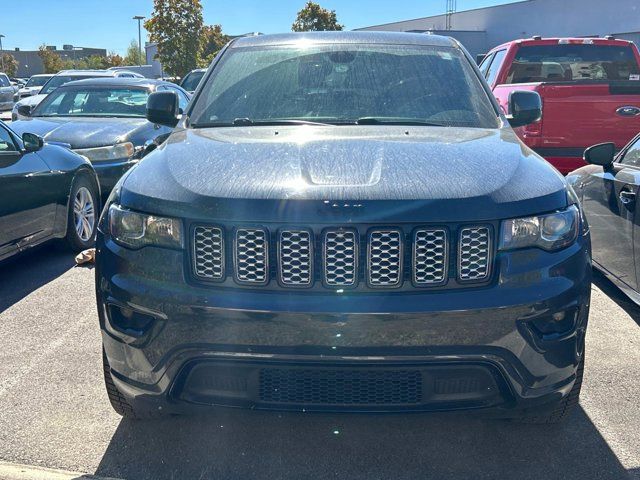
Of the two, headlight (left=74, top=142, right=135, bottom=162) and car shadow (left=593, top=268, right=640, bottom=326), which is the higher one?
headlight (left=74, top=142, right=135, bottom=162)

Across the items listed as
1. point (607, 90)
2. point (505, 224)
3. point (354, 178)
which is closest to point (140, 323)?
point (354, 178)

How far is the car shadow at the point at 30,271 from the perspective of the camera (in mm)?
5246

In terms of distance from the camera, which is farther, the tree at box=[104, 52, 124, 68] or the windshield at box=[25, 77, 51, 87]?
the tree at box=[104, 52, 124, 68]

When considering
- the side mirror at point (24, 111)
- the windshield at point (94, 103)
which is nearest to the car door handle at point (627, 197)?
the windshield at point (94, 103)

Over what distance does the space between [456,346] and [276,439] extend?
102 centimetres

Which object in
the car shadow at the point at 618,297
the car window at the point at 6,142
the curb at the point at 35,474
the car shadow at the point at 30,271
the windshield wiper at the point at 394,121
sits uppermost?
the windshield wiper at the point at 394,121

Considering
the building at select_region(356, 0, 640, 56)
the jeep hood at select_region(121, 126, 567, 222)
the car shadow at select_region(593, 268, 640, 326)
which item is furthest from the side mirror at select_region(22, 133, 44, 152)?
the building at select_region(356, 0, 640, 56)

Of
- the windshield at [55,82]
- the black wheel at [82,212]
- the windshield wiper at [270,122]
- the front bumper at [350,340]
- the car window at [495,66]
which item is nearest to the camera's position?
the front bumper at [350,340]

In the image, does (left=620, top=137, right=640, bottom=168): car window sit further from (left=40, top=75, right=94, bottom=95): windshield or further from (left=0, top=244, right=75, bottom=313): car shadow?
(left=40, top=75, right=94, bottom=95): windshield

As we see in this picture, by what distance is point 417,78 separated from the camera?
406 centimetres

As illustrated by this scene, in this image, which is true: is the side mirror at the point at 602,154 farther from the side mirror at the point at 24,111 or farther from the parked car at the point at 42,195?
the side mirror at the point at 24,111

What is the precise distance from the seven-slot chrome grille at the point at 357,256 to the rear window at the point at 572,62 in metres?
7.33

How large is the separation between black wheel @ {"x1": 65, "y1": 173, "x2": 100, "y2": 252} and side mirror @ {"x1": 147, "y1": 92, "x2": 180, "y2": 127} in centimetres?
213

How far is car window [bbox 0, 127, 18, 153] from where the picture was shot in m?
5.44
